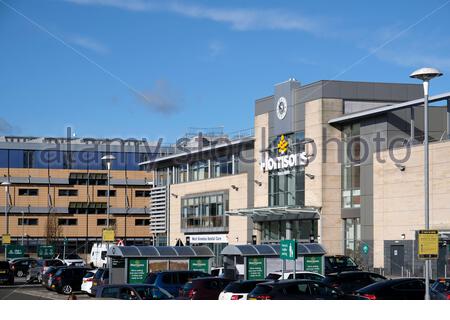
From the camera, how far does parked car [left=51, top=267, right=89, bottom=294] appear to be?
154ft

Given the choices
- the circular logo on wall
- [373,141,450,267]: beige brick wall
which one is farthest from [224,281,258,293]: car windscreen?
the circular logo on wall

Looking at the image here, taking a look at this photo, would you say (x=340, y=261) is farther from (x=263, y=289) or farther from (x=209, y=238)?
(x=209, y=238)

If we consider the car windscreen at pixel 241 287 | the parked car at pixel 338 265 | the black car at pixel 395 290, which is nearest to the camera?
the black car at pixel 395 290

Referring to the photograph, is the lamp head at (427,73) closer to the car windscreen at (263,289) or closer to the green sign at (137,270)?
the car windscreen at (263,289)

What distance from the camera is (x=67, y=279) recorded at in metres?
47.2

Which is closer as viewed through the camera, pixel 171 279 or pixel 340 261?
pixel 171 279

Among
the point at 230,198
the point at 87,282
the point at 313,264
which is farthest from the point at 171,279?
the point at 230,198

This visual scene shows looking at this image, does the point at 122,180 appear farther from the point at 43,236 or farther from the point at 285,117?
the point at 285,117

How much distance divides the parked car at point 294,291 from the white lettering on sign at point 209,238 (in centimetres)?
5030

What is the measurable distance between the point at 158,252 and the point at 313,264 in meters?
8.33

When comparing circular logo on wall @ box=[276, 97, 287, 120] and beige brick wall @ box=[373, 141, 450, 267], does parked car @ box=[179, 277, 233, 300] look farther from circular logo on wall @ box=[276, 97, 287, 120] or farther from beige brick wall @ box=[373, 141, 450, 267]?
circular logo on wall @ box=[276, 97, 287, 120]

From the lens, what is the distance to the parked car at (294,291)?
84.2 ft

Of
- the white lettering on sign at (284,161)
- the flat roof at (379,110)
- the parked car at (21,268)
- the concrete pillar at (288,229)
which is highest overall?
Result: the flat roof at (379,110)

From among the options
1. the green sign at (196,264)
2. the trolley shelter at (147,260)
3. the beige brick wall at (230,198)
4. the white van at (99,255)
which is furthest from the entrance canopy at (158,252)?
the white van at (99,255)
